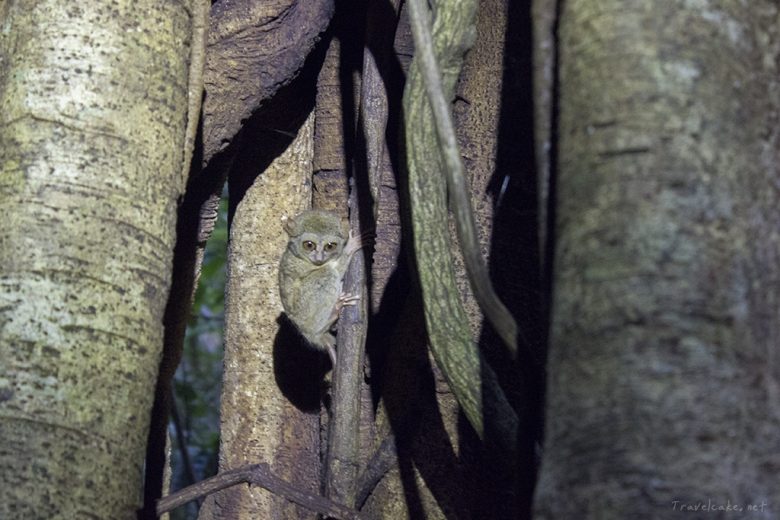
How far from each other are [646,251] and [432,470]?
5.97 ft

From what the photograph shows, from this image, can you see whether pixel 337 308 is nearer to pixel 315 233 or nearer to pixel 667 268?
pixel 315 233

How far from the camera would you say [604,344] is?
182cm

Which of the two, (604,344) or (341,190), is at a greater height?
(341,190)

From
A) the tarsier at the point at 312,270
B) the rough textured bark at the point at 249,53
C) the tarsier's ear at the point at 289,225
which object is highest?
the rough textured bark at the point at 249,53

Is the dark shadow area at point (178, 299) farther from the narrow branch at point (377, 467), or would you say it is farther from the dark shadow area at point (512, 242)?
the dark shadow area at point (512, 242)

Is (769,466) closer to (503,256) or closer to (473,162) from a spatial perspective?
(503,256)

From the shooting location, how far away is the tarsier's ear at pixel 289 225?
13.8ft

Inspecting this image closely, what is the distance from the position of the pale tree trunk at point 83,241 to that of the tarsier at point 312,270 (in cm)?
149

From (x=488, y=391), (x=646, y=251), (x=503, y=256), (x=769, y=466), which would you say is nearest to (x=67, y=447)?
(x=488, y=391)

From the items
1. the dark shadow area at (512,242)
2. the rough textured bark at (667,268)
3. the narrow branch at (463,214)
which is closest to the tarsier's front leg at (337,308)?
the dark shadow area at (512,242)

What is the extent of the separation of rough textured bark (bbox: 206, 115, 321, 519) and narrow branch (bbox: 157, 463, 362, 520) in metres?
0.88

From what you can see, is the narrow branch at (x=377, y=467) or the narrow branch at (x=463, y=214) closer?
the narrow branch at (x=463, y=214)

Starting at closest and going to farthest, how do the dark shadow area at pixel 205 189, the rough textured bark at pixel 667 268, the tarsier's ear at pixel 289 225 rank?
1. the rough textured bark at pixel 667 268
2. the dark shadow area at pixel 205 189
3. the tarsier's ear at pixel 289 225

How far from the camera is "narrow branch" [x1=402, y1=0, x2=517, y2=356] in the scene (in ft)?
7.39
